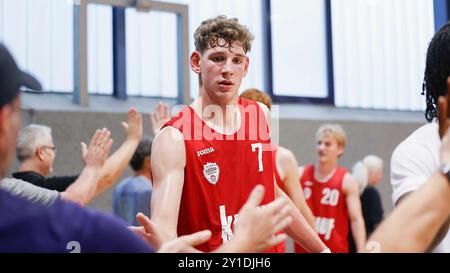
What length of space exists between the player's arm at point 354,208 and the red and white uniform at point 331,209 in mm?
40

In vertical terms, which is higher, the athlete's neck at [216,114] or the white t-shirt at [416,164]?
the athlete's neck at [216,114]

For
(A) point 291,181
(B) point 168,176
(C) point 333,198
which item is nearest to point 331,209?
(C) point 333,198

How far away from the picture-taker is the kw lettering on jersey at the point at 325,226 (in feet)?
Result: 17.7


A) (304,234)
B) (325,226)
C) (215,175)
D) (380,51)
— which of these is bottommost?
(325,226)

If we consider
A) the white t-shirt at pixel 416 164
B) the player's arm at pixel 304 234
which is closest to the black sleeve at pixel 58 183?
the player's arm at pixel 304 234

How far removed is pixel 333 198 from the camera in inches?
216

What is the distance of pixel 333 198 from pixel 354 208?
0.18 metres

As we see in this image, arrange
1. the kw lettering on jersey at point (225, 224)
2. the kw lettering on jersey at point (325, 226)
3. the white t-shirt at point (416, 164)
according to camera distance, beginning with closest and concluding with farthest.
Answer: the white t-shirt at point (416, 164)
the kw lettering on jersey at point (225, 224)
the kw lettering on jersey at point (325, 226)

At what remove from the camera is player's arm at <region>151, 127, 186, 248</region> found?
98.1 inches

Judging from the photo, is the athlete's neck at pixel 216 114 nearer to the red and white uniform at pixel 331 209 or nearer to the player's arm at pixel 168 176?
the player's arm at pixel 168 176

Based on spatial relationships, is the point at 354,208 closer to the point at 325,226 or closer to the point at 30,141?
the point at 325,226

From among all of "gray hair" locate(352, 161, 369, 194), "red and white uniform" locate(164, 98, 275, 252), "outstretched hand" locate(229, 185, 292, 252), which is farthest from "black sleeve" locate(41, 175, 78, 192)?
"gray hair" locate(352, 161, 369, 194)

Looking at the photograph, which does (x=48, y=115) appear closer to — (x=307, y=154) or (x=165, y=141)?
(x=307, y=154)

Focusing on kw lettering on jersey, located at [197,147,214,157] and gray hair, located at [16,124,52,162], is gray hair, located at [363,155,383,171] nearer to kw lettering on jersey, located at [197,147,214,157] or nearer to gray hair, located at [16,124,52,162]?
gray hair, located at [16,124,52,162]
